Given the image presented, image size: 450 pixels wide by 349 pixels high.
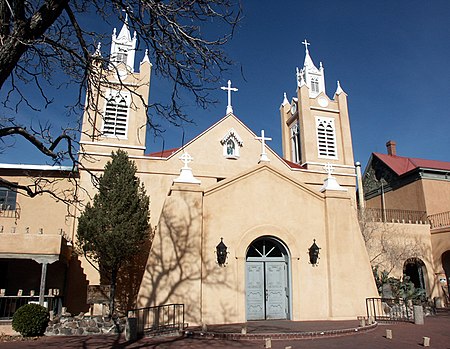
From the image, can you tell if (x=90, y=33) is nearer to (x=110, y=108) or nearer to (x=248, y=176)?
(x=248, y=176)

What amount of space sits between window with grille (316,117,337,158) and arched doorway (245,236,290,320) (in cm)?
1372

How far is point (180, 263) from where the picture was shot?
44.9 ft

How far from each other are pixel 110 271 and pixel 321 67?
78.2 feet

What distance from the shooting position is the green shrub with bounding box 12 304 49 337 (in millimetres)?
13016

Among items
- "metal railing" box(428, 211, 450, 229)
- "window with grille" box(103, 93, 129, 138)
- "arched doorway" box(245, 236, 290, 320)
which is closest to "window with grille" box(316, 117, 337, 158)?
"metal railing" box(428, 211, 450, 229)

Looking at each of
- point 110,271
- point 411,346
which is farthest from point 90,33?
point 110,271

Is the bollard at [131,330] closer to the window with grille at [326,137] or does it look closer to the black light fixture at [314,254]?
the black light fixture at [314,254]

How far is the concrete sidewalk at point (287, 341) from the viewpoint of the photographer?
10398 millimetres

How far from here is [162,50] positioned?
6.40 m

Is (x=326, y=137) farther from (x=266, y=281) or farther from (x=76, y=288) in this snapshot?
(x=76, y=288)

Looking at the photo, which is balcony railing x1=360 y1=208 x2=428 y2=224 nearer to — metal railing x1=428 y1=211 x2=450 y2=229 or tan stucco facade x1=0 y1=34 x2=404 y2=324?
metal railing x1=428 y1=211 x2=450 y2=229

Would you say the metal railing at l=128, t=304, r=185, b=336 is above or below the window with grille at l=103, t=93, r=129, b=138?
below

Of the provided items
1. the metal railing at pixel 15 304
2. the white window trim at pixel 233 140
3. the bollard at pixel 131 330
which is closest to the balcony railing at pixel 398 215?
the white window trim at pixel 233 140

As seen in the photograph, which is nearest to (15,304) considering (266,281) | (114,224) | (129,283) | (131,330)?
(114,224)
